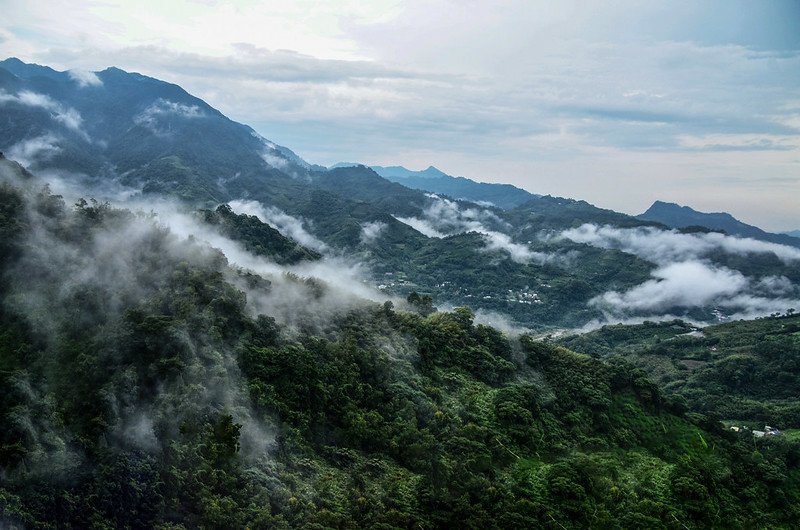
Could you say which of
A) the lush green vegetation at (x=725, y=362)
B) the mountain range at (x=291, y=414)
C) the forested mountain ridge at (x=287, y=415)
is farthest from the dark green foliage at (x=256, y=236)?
the lush green vegetation at (x=725, y=362)

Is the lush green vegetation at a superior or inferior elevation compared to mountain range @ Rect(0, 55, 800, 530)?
inferior

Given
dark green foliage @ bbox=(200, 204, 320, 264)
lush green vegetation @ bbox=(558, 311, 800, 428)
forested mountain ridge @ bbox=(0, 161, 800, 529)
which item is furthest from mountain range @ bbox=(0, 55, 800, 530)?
dark green foliage @ bbox=(200, 204, 320, 264)

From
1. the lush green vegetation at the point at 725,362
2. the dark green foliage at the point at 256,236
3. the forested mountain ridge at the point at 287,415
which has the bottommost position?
the lush green vegetation at the point at 725,362

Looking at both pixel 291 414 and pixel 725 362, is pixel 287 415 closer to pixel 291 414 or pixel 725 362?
pixel 291 414

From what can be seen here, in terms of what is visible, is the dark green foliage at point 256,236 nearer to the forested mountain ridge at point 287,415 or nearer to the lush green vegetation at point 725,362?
the forested mountain ridge at point 287,415

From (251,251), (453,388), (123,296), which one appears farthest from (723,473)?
(251,251)

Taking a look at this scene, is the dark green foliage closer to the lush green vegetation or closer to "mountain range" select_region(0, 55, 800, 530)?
"mountain range" select_region(0, 55, 800, 530)

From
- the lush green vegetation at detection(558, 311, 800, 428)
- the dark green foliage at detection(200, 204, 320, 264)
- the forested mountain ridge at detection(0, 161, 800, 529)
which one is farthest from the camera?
the lush green vegetation at detection(558, 311, 800, 428)

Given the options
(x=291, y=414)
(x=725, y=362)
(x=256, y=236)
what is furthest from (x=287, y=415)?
(x=725, y=362)

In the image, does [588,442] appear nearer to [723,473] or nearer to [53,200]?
[723,473]
